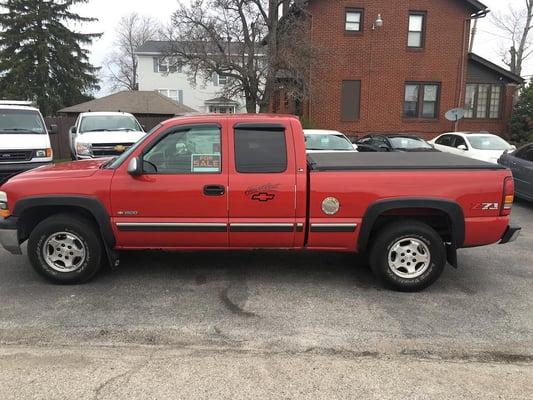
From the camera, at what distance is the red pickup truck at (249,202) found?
187 inches

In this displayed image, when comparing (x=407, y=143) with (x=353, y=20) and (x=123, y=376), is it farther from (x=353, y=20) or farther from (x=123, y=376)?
(x=123, y=376)

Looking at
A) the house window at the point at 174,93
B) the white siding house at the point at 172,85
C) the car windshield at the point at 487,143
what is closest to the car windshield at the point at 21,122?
the car windshield at the point at 487,143

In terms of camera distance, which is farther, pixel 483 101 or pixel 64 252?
pixel 483 101

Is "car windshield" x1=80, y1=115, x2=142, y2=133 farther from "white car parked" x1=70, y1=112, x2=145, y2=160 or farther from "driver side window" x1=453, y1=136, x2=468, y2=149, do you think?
"driver side window" x1=453, y1=136, x2=468, y2=149

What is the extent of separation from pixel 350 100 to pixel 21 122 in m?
15.8

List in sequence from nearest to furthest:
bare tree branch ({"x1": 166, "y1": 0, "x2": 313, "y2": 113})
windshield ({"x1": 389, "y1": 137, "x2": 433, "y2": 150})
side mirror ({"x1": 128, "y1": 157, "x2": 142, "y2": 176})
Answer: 1. side mirror ({"x1": 128, "y1": 157, "x2": 142, "y2": 176})
2. windshield ({"x1": 389, "y1": 137, "x2": 433, "y2": 150})
3. bare tree branch ({"x1": 166, "y1": 0, "x2": 313, "y2": 113})

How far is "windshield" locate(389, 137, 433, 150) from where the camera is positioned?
46.4 feet

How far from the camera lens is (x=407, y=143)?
14352 millimetres

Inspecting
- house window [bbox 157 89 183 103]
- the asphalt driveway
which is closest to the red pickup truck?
the asphalt driveway

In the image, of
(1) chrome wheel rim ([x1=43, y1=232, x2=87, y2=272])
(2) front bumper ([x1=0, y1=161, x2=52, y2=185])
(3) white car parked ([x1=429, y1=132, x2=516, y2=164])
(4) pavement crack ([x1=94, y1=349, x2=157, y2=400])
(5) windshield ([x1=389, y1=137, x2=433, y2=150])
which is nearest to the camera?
(4) pavement crack ([x1=94, y1=349, x2=157, y2=400])

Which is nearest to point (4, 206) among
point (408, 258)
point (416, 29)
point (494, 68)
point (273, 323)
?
point (273, 323)

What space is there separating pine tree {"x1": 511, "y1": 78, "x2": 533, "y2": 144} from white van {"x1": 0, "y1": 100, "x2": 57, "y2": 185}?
2041 centimetres

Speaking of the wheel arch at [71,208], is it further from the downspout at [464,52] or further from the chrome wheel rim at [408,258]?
the downspout at [464,52]

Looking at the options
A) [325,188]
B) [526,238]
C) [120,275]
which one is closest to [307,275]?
[325,188]
